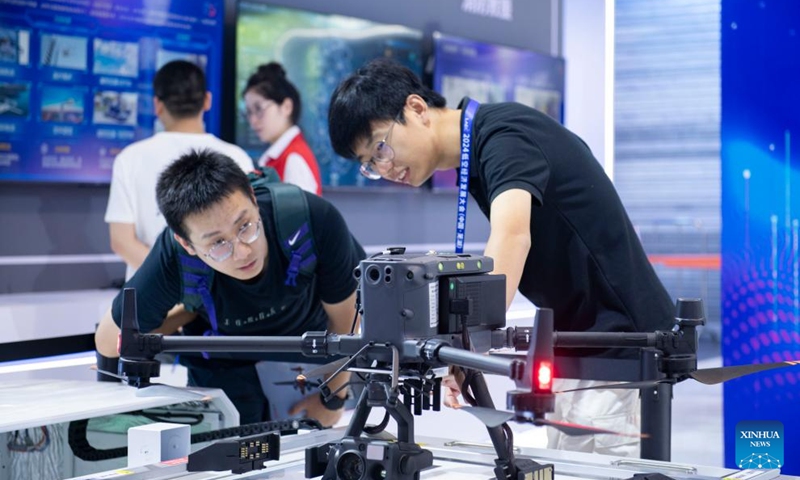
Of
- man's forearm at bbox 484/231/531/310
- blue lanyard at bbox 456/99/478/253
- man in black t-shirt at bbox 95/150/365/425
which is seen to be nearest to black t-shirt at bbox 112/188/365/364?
man in black t-shirt at bbox 95/150/365/425

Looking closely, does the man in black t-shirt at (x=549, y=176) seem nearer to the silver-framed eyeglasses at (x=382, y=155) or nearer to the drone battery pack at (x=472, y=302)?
the silver-framed eyeglasses at (x=382, y=155)

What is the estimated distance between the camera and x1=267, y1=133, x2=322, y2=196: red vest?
16.6ft

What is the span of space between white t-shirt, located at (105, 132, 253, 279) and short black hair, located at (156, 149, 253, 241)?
1625 mm

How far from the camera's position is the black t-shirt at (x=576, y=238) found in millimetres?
2100

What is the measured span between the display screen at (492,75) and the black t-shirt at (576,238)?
139 inches

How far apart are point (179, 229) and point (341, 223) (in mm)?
437

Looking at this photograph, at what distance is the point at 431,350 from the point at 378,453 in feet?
0.65

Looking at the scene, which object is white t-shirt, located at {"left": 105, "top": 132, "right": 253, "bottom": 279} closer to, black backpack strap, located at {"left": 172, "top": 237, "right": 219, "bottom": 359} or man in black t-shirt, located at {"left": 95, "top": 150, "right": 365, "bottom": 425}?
man in black t-shirt, located at {"left": 95, "top": 150, "right": 365, "bottom": 425}

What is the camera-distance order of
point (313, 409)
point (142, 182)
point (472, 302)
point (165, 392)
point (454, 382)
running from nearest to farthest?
point (472, 302) → point (454, 382) → point (165, 392) → point (313, 409) → point (142, 182)

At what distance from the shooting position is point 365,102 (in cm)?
213

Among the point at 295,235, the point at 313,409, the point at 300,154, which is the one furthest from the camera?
the point at 300,154

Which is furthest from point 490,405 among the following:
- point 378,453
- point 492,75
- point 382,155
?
point 492,75

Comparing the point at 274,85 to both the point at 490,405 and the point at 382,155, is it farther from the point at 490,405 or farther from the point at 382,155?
the point at 490,405

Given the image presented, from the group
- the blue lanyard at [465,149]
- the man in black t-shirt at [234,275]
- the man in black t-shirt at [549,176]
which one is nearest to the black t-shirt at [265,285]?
the man in black t-shirt at [234,275]
